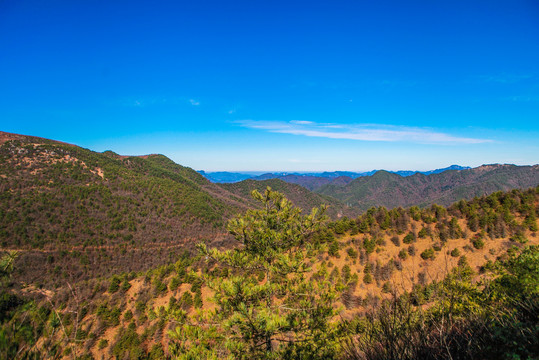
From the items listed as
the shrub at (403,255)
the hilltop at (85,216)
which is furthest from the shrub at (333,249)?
the hilltop at (85,216)

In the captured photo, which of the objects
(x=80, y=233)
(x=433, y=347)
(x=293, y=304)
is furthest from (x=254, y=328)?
(x=80, y=233)

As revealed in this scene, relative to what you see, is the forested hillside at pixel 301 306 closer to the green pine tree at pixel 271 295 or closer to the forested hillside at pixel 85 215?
the green pine tree at pixel 271 295

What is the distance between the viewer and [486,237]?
101 ft

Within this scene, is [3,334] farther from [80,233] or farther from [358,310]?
[80,233]

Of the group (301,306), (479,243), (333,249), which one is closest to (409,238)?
(479,243)

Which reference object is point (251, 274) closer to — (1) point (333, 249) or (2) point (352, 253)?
(1) point (333, 249)

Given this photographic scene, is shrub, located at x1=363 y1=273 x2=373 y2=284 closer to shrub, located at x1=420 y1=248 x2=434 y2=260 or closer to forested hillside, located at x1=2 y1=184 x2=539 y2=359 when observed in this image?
forested hillside, located at x1=2 y1=184 x2=539 y2=359

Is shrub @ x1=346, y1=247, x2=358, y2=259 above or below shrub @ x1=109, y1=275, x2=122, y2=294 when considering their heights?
above

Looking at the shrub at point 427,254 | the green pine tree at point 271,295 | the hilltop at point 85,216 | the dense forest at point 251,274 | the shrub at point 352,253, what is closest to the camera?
the dense forest at point 251,274

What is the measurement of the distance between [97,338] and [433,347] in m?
31.3

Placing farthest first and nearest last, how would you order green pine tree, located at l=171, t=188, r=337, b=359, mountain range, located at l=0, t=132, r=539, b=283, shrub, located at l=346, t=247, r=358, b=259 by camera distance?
1. mountain range, located at l=0, t=132, r=539, b=283
2. shrub, located at l=346, t=247, r=358, b=259
3. green pine tree, located at l=171, t=188, r=337, b=359

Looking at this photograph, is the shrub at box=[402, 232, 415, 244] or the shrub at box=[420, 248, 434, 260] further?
the shrub at box=[402, 232, 415, 244]

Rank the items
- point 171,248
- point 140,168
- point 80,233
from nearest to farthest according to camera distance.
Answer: point 80,233 → point 171,248 → point 140,168

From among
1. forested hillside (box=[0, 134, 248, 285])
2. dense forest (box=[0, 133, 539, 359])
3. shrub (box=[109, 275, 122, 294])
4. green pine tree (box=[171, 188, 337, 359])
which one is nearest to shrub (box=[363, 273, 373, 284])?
dense forest (box=[0, 133, 539, 359])
